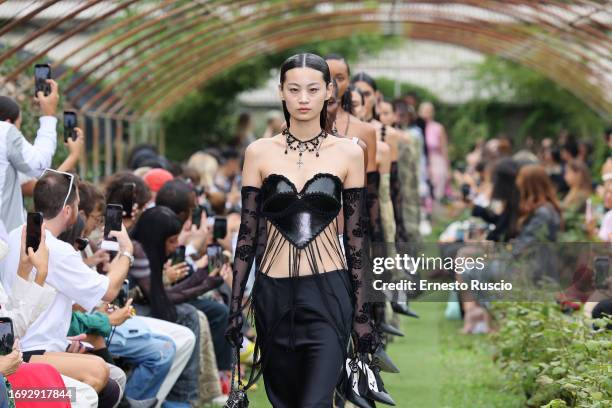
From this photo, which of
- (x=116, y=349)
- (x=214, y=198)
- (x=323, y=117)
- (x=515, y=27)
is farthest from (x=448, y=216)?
(x=323, y=117)

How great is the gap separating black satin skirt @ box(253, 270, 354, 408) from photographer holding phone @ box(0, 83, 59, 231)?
2481 mm

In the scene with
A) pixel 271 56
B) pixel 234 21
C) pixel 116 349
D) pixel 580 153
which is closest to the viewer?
pixel 116 349

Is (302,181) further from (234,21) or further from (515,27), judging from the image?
(515,27)

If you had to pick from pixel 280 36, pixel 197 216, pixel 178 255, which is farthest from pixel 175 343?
pixel 280 36

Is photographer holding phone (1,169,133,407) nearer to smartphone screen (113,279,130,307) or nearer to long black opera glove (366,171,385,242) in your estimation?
smartphone screen (113,279,130,307)

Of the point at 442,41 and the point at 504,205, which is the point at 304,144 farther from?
the point at 442,41

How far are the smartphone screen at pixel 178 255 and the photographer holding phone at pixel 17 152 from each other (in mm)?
1189

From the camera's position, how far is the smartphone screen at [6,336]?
5445 millimetres

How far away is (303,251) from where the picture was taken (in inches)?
235

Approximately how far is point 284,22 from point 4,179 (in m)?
10.4

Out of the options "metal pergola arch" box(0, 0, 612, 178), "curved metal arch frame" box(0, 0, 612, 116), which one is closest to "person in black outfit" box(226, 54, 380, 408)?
"curved metal arch frame" box(0, 0, 612, 116)

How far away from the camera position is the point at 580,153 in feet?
66.2

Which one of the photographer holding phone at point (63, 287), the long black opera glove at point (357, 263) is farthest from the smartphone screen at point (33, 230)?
the long black opera glove at point (357, 263)

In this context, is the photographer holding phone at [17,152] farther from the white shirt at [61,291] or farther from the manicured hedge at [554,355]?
the manicured hedge at [554,355]
